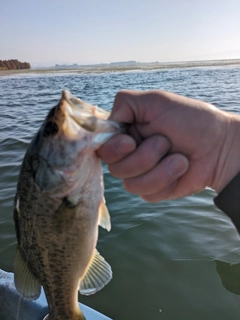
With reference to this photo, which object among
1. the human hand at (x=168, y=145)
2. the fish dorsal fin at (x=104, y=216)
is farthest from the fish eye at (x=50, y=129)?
the fish dorsal fin at (x=104, y=216)

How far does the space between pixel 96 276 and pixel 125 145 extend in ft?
3.79

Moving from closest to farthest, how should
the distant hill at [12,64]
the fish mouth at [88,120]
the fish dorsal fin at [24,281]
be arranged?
1. the fish mouth at [88,120]
2. the fish dorsal fin at [24,281]
3. the distant hill at [12,64]

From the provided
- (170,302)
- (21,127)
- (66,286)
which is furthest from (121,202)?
(21,127)

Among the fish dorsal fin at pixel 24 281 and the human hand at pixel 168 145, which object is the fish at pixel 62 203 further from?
the human hand at pixel 168 145

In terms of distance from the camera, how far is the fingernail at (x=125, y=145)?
7.00 feet

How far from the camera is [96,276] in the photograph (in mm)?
2684

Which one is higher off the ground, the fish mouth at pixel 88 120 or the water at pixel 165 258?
the fish mouth at pixel 88 120

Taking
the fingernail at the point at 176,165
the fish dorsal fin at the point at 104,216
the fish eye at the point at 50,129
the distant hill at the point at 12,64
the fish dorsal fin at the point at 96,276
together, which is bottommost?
the distant hill at the point at 12,64

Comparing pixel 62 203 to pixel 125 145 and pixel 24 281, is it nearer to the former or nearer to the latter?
pixel 125 145

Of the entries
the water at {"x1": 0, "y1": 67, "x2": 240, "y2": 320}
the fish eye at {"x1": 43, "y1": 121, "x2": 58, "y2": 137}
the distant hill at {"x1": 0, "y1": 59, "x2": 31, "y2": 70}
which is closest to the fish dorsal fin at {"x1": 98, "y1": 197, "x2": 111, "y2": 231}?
the fish eye at {"x1": 43, "y1": 121, "x2": 58, "y2": 137}

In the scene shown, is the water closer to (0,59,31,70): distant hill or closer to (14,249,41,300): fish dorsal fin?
(14,249,41,300): fish dorsal fin

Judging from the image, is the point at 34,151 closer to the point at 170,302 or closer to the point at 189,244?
the point at 170,302

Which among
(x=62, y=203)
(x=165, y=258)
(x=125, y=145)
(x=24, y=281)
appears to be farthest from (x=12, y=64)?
(x=125, y=145)

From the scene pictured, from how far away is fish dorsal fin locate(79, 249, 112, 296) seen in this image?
8.76 ft
